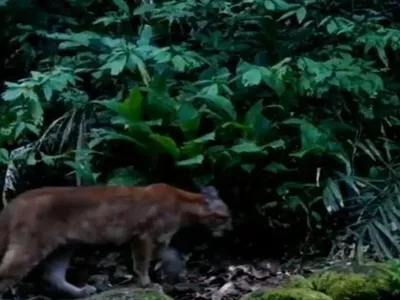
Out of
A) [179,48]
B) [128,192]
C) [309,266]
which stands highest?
[179,48]

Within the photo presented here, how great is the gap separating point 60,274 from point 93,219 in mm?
506

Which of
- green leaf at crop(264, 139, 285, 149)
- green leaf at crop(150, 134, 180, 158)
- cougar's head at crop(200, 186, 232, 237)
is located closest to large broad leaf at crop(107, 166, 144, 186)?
green leaf at crop(150, 134, 180, 158)

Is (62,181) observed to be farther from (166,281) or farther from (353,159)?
(353,159)

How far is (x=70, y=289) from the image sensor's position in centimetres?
720

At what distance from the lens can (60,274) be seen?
23.7ft

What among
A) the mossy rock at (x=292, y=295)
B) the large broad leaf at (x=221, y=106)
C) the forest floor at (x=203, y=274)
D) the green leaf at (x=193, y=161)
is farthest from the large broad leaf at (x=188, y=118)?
the mossy rock at (x=292, y=295)

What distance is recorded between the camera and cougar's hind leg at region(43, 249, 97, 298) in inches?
282

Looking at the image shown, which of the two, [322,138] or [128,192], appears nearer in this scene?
[128,192]

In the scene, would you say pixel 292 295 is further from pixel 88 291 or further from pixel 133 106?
pixel 133 106

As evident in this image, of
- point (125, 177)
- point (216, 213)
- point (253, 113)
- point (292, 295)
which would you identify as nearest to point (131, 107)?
point (125, 177)

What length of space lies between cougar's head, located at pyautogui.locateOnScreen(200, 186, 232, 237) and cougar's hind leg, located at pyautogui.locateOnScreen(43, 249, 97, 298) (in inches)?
37.7

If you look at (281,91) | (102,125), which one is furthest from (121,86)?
(281,91)

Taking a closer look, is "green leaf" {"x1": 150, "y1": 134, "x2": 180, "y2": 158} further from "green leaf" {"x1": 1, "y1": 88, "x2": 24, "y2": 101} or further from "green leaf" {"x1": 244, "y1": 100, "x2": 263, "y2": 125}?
"green leaf" {"x1": 1, "y1": 88, "x2": 24, "y2": 101}

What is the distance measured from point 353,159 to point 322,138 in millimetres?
621
